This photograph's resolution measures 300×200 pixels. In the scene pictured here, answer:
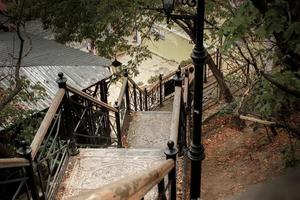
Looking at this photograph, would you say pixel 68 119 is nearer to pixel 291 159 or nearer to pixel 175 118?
pixel 175 118

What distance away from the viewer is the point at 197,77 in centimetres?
439

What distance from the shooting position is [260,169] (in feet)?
32.3

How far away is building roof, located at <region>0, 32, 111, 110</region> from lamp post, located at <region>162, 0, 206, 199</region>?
6288 mm

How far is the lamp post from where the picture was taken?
13.7 ft

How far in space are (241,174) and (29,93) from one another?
5.67 m

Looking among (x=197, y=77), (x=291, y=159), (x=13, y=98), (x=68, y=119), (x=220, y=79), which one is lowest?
(x=220, y=79)

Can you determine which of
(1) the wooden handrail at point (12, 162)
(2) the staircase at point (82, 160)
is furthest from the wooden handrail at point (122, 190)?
(1) the wooden handrail at point (12, 162)

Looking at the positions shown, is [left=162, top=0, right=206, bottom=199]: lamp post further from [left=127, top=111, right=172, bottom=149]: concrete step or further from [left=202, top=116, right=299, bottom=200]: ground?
[left=127, top=111, right=172, bottom=149]: concrete step

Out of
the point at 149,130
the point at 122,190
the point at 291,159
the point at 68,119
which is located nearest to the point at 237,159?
the point at 149,130

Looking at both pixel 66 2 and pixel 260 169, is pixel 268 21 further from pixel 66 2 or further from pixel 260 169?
pixel 66 2

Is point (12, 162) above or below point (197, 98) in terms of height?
below

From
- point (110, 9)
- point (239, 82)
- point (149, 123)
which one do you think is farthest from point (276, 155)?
point (110, 9)

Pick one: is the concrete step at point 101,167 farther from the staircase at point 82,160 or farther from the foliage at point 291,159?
the foliage at point 291,159

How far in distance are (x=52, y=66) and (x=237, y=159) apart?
20.2ft
